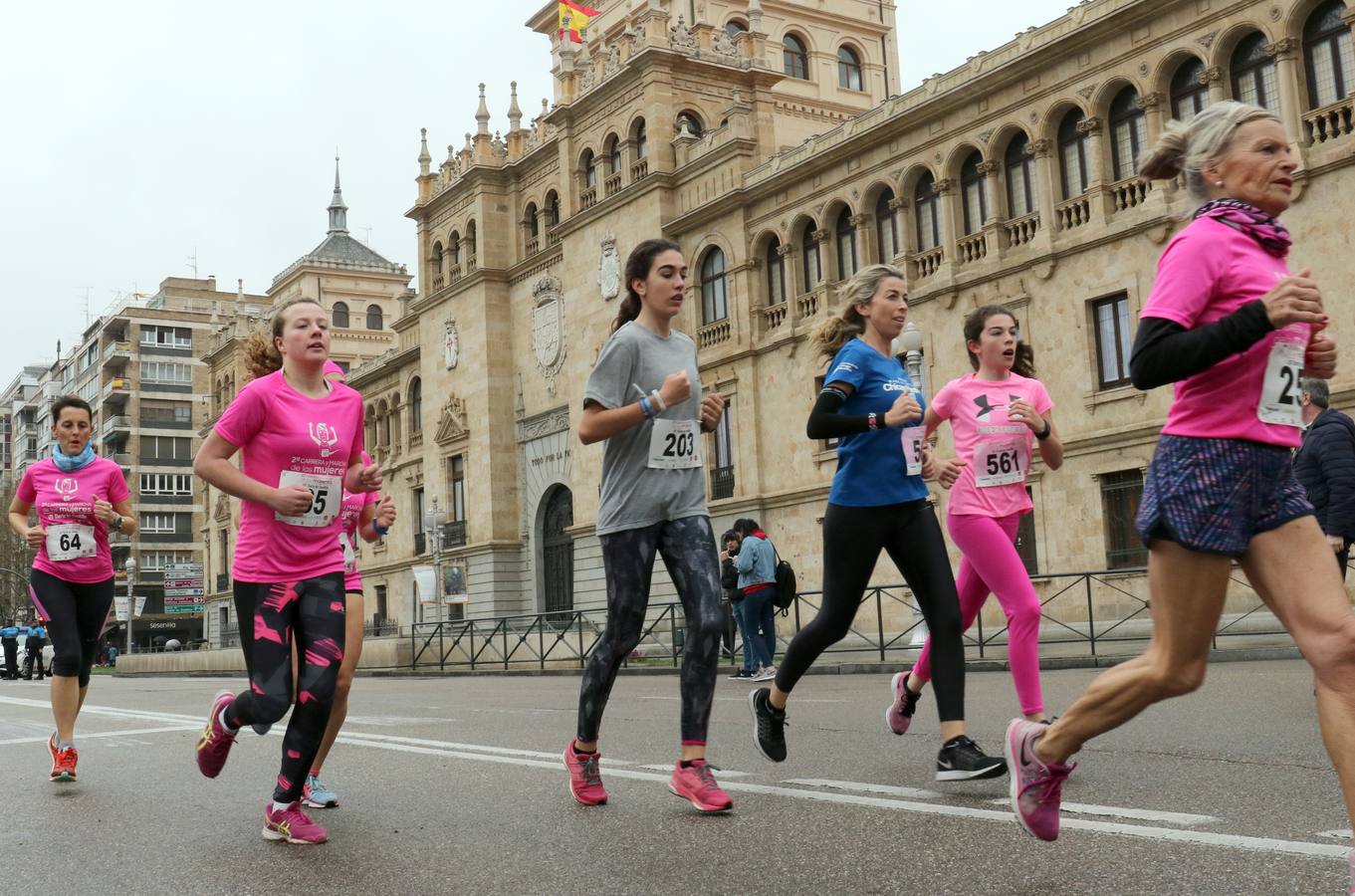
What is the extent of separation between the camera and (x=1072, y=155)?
25375mm

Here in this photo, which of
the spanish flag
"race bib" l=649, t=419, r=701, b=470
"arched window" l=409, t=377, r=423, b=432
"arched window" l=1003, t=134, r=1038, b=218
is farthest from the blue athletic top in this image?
"arched window" l=409, t=377, r=423, b=432

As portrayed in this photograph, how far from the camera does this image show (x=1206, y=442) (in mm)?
3377

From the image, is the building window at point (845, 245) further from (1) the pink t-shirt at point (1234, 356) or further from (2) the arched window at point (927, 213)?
(1) the pink t-shirt at point (1234, 356)

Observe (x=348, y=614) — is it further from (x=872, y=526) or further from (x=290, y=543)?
(x=872, y=526)

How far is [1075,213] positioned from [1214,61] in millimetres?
3634

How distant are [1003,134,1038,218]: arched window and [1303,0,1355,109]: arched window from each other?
18.0 ft

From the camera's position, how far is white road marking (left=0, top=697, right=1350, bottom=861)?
12.9ft

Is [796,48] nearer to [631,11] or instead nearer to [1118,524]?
[631,11]

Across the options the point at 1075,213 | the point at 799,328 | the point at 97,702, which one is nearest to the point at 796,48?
the point at 799,328

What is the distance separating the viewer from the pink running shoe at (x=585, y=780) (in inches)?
209

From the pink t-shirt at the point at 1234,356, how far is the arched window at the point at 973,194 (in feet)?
79.3

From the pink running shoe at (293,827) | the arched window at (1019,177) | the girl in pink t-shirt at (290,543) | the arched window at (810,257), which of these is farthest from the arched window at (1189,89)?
the pink running shoe at (293,827)

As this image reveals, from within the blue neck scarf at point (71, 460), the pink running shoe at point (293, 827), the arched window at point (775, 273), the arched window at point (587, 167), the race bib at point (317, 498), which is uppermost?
the arched window at point (587, 167)

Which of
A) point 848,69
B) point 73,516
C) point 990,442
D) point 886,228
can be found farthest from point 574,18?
point 990,442
